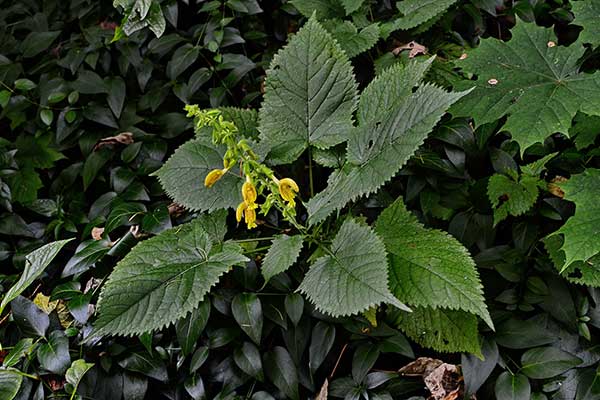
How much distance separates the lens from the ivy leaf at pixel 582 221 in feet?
4.25

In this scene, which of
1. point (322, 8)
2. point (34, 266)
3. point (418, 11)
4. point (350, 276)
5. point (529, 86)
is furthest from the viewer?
point (322, 8)

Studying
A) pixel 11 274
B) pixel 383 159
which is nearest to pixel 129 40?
pixel 11 274

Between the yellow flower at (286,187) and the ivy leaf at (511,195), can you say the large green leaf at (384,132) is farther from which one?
the ivy leaf at (511,195)

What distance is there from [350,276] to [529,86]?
2.20 feet

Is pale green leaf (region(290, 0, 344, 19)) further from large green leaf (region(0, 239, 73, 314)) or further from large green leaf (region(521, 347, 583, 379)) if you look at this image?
large green leaf (region(521, 347, 583, 379))

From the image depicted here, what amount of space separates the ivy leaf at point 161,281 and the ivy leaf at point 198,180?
9 cm

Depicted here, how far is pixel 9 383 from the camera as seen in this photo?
1.38 m

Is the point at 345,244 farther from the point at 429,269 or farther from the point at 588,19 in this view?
the point at 588,19

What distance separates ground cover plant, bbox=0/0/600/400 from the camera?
1326mm

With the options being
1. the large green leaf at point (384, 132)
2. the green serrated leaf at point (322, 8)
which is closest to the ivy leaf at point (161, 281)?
the large green leaf at point (384, 132)

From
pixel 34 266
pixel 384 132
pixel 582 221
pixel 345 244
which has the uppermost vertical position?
pixel 384 132

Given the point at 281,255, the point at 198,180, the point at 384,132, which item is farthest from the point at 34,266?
the point at 384,132

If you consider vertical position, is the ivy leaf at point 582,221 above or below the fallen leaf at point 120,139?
above

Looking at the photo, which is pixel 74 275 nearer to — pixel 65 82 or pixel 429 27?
pixel 65 82
